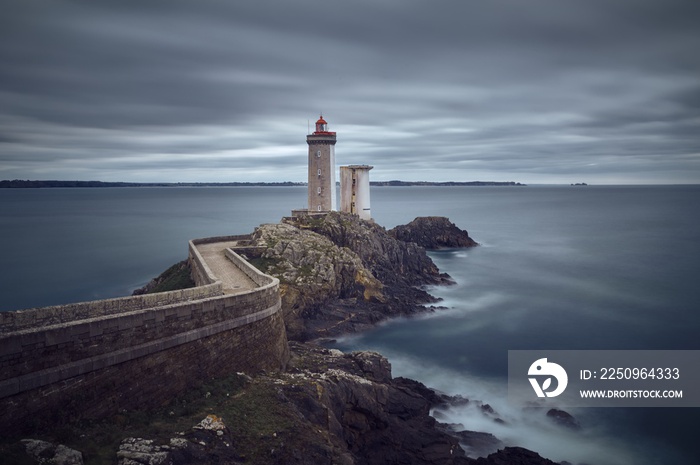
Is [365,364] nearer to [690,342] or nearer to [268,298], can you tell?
[268,298]

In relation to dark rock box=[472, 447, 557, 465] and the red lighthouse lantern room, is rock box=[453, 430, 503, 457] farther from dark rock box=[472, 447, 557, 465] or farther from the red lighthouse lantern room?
the red lighthouse lantern room

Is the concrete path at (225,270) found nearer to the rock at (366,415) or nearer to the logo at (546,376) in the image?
the rock at (366,415)

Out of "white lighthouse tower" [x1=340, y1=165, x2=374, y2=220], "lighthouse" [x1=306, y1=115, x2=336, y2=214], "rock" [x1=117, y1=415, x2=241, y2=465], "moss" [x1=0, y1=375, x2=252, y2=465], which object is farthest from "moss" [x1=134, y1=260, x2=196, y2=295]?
"white lighthouse tower" [x1=340, y1=165, x2=374, y2=220]

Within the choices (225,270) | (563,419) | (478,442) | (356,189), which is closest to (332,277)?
(225,270)

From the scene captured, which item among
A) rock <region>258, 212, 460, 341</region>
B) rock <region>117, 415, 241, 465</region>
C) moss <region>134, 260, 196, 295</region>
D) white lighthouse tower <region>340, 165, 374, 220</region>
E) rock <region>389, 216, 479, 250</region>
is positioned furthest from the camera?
rock <region>389, 216, 479, 250</region>

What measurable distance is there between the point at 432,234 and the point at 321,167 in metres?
25.3

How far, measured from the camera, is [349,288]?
111ft

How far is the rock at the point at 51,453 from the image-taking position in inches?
365

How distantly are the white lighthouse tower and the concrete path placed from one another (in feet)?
64.8

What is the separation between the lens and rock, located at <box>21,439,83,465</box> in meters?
9.27

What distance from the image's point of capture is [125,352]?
12445 mm

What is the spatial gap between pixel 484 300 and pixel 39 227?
280ft

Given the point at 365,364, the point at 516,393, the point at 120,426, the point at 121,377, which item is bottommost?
the point at 516,393

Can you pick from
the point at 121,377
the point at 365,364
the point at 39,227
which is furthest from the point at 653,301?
the point at 39,227
